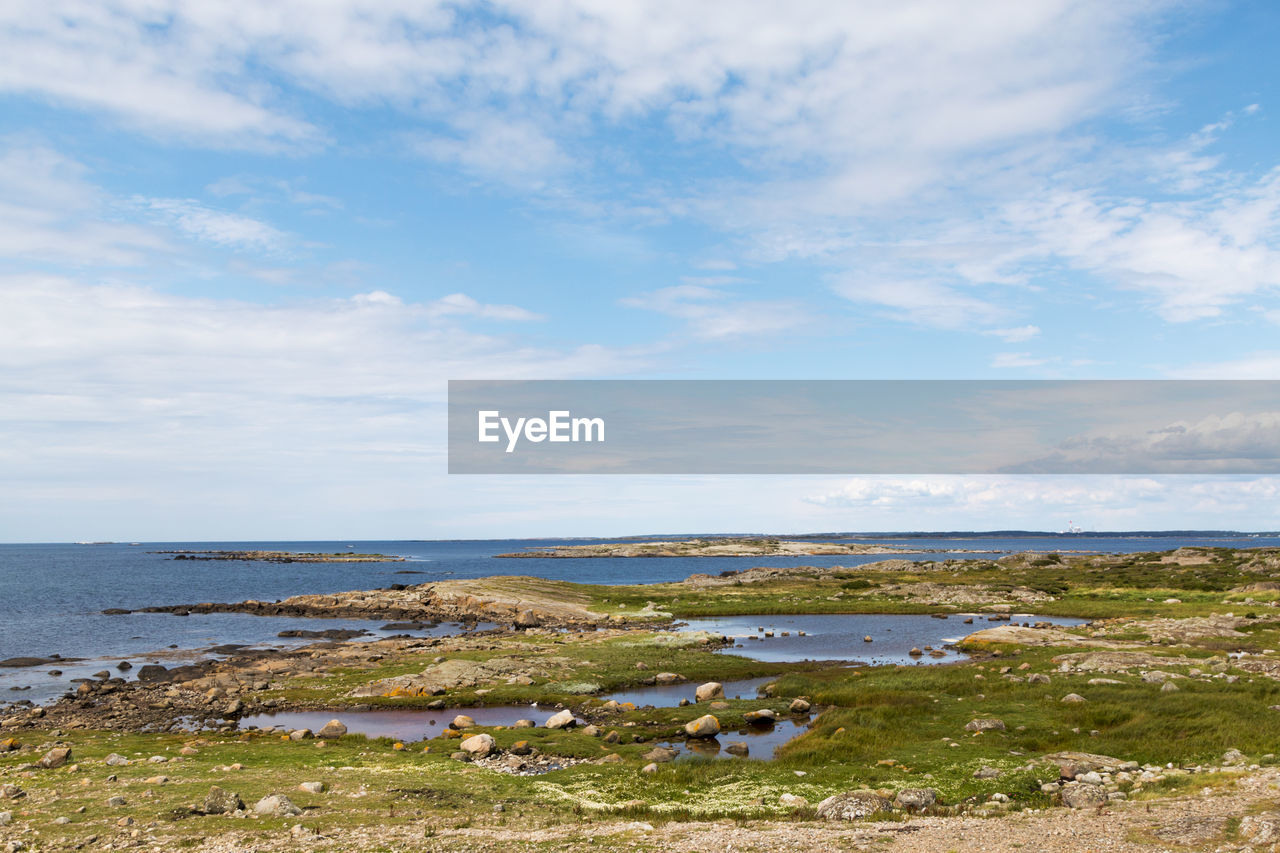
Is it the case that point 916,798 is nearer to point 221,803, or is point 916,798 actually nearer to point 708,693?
point 708,693

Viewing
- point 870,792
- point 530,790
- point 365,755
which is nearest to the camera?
point 870,792

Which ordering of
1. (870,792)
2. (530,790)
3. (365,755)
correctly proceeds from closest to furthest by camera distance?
(870,792) → (530,790) → (365,755)

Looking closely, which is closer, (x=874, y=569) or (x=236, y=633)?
(x=236, y=633)

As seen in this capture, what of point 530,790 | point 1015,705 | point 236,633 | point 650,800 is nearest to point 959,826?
point 650,800

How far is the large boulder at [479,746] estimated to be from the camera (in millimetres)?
34062

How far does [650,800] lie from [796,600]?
8821 centimetres

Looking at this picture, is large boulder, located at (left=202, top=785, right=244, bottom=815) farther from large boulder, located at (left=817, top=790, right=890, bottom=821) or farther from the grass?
large boulder, located at (left=817, top=790, right=890, bottom=821)

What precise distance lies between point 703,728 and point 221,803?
72.5ft

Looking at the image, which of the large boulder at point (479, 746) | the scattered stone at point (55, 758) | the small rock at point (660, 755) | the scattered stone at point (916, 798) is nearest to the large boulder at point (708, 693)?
the small rock at point (660, 755)

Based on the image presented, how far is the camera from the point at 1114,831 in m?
20.9

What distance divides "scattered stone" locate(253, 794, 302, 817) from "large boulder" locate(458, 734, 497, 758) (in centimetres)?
1023

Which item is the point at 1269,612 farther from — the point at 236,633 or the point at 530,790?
the point at 236,633

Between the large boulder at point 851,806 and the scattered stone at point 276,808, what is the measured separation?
57.1 ft

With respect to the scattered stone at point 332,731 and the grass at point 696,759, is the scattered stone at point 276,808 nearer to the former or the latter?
the grass at point 696,759
